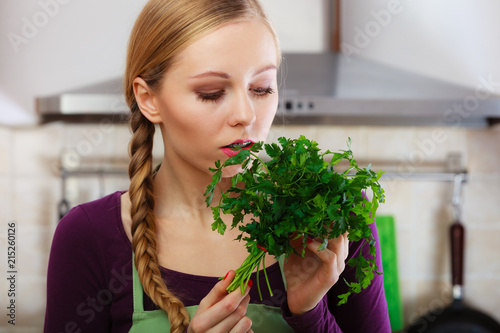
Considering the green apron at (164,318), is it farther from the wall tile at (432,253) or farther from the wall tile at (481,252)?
the wall tile at (481,252)

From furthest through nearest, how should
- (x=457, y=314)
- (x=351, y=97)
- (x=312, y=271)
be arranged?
(x=457, y=314) < (x=351, y=97) < (x=312, y=271)

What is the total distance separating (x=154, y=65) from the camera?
36.6 inches

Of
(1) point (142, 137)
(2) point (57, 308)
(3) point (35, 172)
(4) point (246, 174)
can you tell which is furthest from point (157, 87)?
(3) point (35, 172)

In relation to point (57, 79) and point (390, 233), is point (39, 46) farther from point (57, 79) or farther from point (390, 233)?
point (390, 233)

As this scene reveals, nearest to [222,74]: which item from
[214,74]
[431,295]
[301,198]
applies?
[214,74]

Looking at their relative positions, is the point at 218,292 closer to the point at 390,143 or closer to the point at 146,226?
the point at 146,226

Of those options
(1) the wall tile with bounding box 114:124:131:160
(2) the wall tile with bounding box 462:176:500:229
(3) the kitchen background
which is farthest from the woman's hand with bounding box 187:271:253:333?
(2) the wall tile with bounding box 462:176:500:229

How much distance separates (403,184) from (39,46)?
160cm

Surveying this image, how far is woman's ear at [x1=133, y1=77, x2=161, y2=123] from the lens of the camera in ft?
3.14

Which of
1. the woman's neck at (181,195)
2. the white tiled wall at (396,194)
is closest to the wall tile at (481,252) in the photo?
the white tiled wall at (396,194)

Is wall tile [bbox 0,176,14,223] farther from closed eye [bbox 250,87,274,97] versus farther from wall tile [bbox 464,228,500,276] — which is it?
wall tile [bbox 464,228,500,276]

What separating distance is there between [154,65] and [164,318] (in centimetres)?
44

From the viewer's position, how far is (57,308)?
102 centimetres

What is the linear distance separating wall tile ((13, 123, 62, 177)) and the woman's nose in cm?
164
